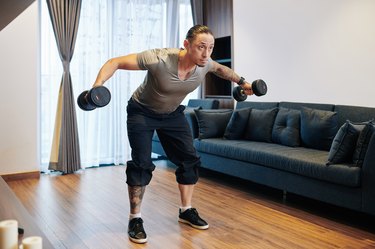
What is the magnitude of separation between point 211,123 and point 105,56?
1.66 meters

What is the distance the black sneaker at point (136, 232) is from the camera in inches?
99.0

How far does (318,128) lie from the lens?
3498 mm

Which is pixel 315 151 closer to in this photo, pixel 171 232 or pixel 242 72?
pixel 171 232

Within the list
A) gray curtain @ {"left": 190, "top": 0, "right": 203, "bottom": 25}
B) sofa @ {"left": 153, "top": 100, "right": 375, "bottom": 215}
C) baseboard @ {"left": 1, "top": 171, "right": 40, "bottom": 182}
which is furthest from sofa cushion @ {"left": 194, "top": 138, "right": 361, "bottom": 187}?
gray curtain @ {"left": 190, "top": 0, "right": 203, "bottom": 25}

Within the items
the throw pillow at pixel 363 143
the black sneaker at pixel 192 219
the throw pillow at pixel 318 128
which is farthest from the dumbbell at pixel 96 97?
the throw pillow at pixel 318 128

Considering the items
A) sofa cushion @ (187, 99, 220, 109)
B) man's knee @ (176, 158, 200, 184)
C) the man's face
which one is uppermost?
the man's face

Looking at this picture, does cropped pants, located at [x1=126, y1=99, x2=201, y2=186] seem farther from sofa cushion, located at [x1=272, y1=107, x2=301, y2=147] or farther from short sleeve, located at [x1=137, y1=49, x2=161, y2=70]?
sofa cushion, located at [x1=272, y1=107, x2=301, y2=147]

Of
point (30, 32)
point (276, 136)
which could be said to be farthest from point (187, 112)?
point (30, 32)

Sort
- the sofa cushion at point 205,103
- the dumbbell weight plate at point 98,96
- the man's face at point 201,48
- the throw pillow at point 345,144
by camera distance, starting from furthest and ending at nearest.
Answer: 1. the sofa cushion at point 205,103
2. the throw pillow at point 345,144
3. the man's face at point 201,48
4. the dumbbell weight plate at point 98,96

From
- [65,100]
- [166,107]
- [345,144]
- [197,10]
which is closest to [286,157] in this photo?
[345,144]

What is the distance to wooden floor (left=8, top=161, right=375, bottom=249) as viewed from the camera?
2.54 meters

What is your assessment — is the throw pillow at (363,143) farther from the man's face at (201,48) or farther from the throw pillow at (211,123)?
the throw pillow at (211,123)

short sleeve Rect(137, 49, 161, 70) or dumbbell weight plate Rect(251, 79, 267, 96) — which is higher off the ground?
short sleeve Rect(137, 49, 161, 70)

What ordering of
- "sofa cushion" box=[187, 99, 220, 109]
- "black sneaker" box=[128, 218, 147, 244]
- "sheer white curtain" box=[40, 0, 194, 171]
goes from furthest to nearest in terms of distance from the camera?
"sofa cushion" box=[187, 99, 220, 109], "sheer white curtain" box=[40, 0, 194, 171], "black sneaker" box=[128, 218, 147, 244]
